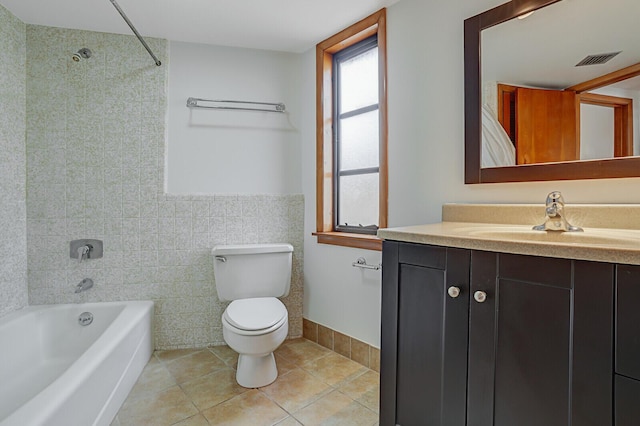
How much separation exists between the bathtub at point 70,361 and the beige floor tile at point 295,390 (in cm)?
74

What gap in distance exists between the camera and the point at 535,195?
1472mm

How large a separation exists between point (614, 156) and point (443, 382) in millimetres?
994

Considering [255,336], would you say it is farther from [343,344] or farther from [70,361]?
[70,361]

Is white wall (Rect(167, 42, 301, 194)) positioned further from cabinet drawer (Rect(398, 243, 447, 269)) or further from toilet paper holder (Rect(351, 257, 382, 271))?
cabinet drawer (Rect(398, 243, 447, 269))

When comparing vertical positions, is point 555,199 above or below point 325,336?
above

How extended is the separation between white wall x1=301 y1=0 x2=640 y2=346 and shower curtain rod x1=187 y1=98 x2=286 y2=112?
0.90 meters

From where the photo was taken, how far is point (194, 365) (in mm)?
2188

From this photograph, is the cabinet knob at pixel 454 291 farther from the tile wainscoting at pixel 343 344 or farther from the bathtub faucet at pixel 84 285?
the bathtub faucet at pixel 84 285

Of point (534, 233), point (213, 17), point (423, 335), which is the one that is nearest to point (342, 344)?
point (423, 335)

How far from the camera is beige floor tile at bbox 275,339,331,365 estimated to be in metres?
2.29

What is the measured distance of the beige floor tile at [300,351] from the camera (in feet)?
7.51

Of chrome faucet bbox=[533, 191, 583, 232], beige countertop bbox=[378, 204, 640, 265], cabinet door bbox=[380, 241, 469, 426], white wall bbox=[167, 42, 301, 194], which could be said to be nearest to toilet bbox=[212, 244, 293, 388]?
white wall bbox=[167, 42, 301, 194]

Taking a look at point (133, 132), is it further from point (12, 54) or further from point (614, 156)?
point (614, 156)

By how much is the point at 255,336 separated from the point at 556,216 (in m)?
1.45
